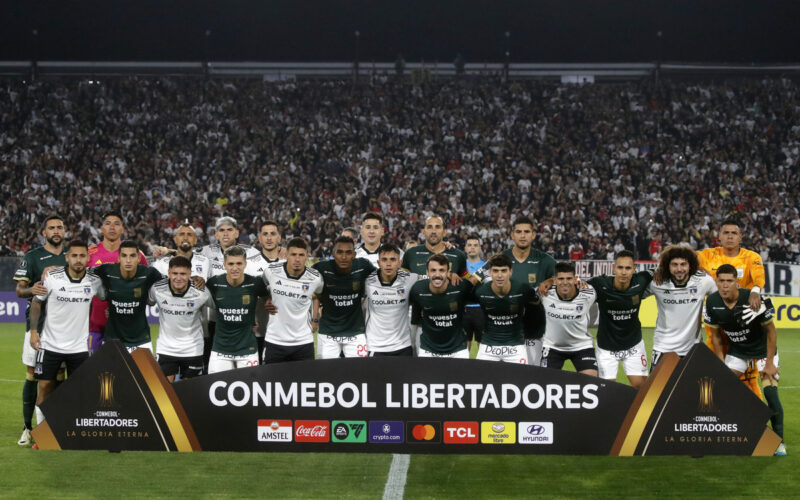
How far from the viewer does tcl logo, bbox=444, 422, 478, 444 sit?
5.97 m

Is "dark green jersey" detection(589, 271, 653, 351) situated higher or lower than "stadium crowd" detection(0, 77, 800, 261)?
lower

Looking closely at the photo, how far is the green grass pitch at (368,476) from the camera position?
20.8ft

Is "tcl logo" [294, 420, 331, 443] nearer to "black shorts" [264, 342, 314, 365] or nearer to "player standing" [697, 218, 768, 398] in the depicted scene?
"black shorts" [264, 342, 314, 365]

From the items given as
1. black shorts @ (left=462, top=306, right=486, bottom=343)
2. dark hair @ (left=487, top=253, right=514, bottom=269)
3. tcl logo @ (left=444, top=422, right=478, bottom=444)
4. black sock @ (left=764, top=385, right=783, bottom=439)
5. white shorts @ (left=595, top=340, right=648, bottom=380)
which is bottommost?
black sock @ (left=764, top=385, right=783, bottom=439)

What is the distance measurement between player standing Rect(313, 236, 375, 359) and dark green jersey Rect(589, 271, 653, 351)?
2310 mm

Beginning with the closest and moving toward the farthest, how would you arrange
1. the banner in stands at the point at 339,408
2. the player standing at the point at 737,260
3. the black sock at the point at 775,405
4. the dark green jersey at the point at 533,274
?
the banner in stands at the point at 339,408
the black sock at the point at 775,405
the dark green jersey at the point at 533,274
the player standing at the point at 737,260

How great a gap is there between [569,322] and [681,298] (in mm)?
1092

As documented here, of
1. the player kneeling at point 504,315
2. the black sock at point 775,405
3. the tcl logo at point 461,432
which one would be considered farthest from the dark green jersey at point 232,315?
the black sock at point 775,405

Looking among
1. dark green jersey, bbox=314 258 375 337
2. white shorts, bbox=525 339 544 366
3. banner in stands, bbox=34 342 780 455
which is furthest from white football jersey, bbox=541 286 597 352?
banner in stands, bbox=34 342 780 455

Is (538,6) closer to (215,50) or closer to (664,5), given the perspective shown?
(664,5)

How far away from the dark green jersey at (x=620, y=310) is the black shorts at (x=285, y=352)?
2904mm

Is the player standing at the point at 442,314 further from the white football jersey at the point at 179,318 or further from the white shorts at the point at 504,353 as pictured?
the white football jersey at the point at 179,318

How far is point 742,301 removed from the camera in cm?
765

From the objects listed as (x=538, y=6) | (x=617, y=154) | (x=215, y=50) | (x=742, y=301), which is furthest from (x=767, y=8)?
(x=742, y=301)
